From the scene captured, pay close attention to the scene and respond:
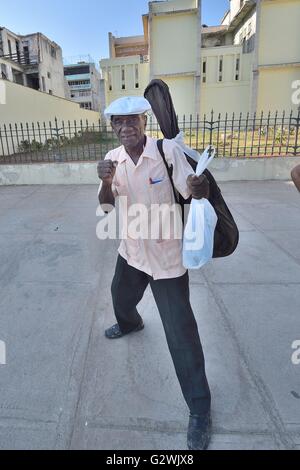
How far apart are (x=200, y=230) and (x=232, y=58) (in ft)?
83.7

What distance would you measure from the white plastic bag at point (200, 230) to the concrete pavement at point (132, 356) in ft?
3.06

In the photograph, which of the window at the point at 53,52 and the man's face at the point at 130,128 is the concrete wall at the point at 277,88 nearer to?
the man's face at the point at 130,128

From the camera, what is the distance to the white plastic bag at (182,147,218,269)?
1.48 m

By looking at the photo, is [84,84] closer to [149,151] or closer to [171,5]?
[171,5]

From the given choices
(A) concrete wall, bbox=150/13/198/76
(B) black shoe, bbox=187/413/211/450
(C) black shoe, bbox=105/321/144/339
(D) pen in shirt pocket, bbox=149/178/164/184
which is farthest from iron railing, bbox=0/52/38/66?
(B) black shoe, bbox=187/413/211/450

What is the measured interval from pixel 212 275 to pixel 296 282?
86 centimetres

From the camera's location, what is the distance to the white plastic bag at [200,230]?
148cm

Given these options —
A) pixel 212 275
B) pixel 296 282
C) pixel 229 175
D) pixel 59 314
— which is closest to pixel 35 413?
pixel 59 314

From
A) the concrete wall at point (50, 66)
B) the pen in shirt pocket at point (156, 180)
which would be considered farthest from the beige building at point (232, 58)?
the pen in shirt pocket at point (156, 180)

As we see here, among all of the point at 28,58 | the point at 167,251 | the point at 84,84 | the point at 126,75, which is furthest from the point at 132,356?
the point at 84,84

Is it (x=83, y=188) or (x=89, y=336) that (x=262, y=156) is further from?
(x=89, y=336)

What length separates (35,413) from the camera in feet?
5.89

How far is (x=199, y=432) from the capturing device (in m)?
1.58

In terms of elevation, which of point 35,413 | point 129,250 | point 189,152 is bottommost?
point 35,413
